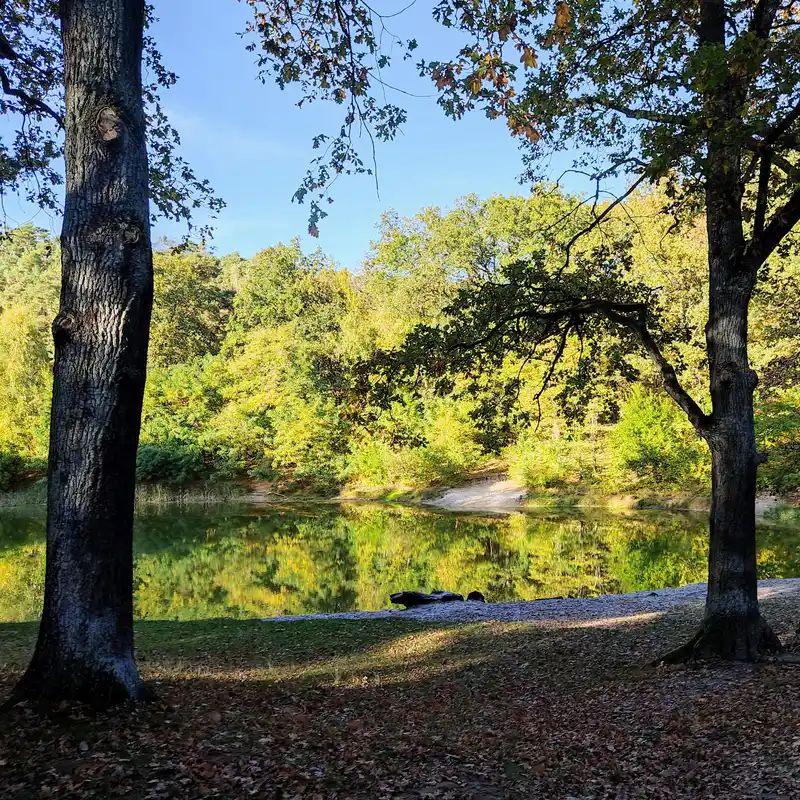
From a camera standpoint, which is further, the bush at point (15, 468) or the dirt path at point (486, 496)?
the bush at point (15, 468)

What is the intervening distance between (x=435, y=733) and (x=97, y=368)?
373 cm

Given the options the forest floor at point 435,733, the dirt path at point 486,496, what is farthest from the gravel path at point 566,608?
the dirt path at point 486,496

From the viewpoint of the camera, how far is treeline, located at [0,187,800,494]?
28.0 m

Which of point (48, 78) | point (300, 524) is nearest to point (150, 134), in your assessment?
point (48, 78)

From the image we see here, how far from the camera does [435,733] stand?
523 cm

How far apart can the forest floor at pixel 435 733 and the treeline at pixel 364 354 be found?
14.5 meters

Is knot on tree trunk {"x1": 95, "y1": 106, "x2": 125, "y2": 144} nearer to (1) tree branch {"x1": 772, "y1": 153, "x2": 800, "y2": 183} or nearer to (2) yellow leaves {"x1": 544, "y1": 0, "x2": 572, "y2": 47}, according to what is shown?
(2) yellow leaves {"x1": 544, "y1": 0, "x2": 572, "y2": 47}

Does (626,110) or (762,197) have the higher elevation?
(626,110)

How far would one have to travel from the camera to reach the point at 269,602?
16.1 m

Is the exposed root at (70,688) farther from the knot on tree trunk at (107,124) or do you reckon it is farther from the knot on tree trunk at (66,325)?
the knot on tree trunk at (107,124)

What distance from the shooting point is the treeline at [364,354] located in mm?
28047

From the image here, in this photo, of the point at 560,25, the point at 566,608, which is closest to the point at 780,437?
the point at 566,608

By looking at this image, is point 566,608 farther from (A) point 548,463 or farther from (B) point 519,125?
(A) point 548,463

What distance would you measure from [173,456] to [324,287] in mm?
17135
